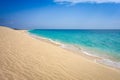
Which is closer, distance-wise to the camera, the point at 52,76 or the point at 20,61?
the point at 52,76

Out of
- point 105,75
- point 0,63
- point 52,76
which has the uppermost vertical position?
point 0,63

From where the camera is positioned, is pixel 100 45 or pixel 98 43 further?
pixel 98 43

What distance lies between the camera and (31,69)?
266 inches

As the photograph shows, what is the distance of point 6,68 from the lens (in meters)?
6.43

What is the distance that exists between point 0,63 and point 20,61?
1038 millimetres

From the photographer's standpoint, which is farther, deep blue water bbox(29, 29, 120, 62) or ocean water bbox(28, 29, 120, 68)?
deep blue water bbox(29, 29, 120, 62)

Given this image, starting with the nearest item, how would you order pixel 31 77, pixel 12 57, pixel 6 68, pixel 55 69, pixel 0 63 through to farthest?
pixel 31 77 → pixel 6 68 → pixel 0 63 → pixel 55 69 → pixel 12 57

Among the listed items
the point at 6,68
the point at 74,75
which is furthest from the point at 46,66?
the point at 6,68

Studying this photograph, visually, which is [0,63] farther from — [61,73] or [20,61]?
[61,73]

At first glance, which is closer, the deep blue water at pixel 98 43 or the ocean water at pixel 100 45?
the ocean water at pixel 100 45

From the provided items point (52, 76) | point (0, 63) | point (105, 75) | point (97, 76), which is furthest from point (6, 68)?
point (105, 75)

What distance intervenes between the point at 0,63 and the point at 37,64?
187 centimetres

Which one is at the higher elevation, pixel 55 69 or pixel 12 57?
pixel 12 57

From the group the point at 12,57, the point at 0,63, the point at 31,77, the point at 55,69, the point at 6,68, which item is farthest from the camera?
Answer: the point at 12,57
